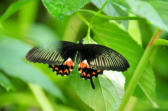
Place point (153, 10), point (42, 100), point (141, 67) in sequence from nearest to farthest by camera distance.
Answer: point (153, 10) → point (141, 67) → point (42, 100)

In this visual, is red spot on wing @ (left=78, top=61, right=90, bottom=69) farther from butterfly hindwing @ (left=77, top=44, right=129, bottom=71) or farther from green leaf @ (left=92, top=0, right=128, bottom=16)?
green leaf @ (left=92, top=0, right=128, bottom=16)

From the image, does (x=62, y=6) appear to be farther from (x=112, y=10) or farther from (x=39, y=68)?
(x=39, y=68)

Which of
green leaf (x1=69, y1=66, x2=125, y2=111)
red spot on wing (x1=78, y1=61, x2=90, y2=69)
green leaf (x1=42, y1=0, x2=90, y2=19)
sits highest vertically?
green leaf (x1=42, y1=0, x2=90, y2=19)

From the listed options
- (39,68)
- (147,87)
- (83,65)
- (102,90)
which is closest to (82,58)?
(83,65)

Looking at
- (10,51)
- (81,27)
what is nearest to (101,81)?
(10,51)

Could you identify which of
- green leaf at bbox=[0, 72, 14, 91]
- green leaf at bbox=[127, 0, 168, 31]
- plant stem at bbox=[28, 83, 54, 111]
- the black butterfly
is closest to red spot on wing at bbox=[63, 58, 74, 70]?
the black butterfly

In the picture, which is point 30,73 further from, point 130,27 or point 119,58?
point 119,58
